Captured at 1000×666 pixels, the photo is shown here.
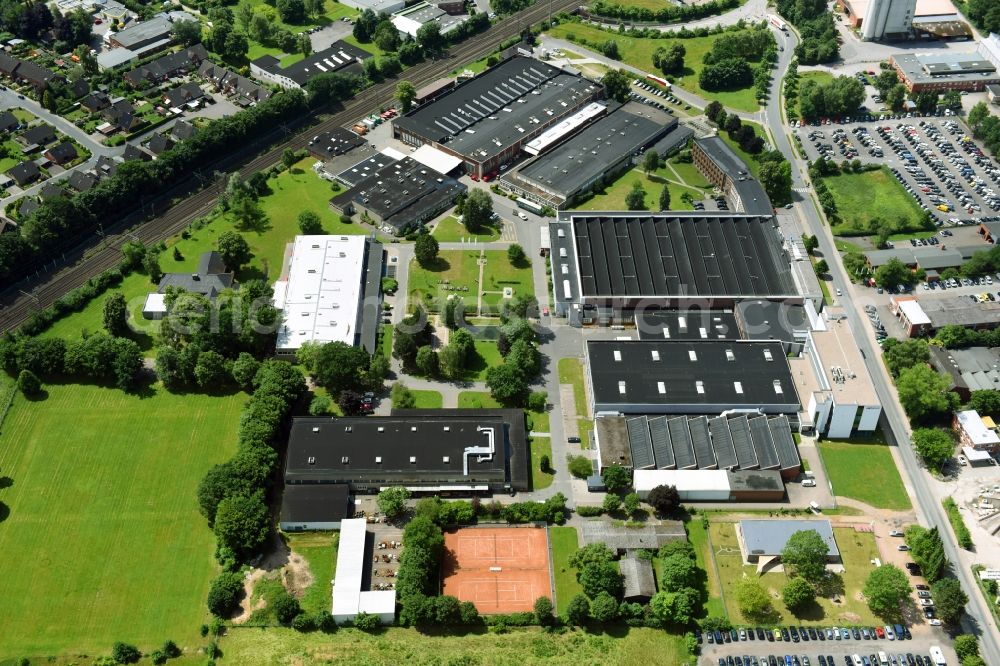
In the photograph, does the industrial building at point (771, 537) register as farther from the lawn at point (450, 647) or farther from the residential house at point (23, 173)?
the residential house at point (23, 173)

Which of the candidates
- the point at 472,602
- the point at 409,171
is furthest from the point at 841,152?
the point at 472,602

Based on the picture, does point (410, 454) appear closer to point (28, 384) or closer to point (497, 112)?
point (28, 384)

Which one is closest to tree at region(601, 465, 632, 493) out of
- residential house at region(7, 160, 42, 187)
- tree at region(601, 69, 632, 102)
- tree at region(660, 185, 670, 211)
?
tree at region(660, 185, 670, 211)

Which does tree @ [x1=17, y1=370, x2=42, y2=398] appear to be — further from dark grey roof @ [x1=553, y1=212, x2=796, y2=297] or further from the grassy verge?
the grassy verge

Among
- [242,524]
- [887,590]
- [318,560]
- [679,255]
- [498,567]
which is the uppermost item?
[679,255]

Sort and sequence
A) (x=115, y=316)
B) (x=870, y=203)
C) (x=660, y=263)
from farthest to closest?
(x=870, y=203), (x=660, y=263), (x=115, y=316)

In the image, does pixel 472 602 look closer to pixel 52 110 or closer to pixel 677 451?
pixel 677 451

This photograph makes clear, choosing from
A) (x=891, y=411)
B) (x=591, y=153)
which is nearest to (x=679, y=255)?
(x=591, y=153)

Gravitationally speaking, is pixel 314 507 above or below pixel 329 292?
below
